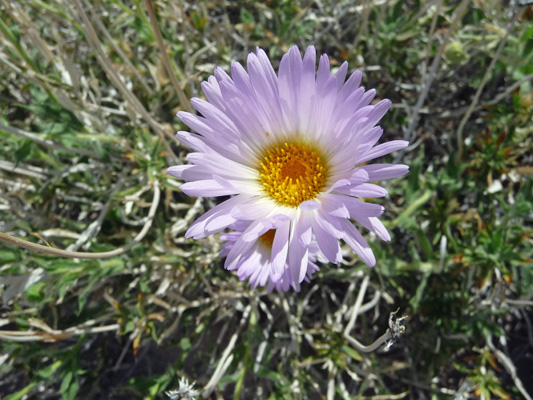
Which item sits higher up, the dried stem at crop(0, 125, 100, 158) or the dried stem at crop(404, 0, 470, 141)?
the dried stem at crop(404, 0, 470, 141)

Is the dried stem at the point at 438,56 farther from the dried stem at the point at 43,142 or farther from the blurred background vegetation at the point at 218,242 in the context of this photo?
the dried stem at the point at 43,142

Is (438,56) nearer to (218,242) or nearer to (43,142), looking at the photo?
(218,242)

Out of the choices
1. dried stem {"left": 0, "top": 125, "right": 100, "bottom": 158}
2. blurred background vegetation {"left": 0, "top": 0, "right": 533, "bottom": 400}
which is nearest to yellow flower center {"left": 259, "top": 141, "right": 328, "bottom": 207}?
blurred background vegetation {"left": 0, "top": 0, "right": 533, "bottom": 400}

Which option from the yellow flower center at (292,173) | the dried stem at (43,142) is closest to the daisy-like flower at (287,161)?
the yellow flower center at (292,173)

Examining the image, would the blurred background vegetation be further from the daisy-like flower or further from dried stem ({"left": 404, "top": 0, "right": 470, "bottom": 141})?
the daisy-like flower

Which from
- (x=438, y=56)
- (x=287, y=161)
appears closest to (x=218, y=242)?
(x=287, y=161)

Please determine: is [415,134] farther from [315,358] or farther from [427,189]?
[315,358]
